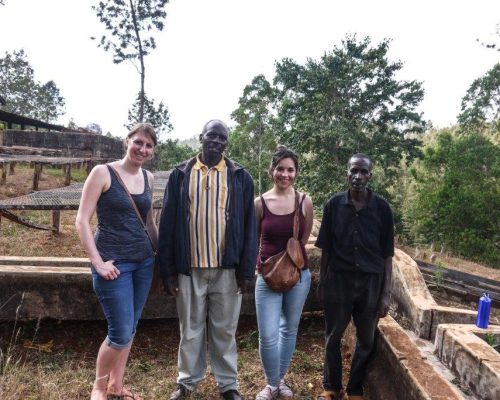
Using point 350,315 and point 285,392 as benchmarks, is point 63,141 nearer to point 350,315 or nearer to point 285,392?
point 285,392

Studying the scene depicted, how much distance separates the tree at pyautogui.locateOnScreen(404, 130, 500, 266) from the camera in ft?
60.2

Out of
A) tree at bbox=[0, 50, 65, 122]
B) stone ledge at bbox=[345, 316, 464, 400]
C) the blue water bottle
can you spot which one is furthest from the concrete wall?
tree at bbox=[0, 50, 65, 122]

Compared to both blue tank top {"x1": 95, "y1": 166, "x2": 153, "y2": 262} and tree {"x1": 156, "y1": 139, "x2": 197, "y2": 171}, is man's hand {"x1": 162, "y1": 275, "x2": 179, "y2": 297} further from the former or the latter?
tree {"x1": 156, "y1": 139, "x2": 197, "y2": 171}

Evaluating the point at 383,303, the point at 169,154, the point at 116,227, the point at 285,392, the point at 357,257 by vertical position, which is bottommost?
the point at 285,392

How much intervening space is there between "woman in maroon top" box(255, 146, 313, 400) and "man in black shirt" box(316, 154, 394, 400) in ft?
0.53

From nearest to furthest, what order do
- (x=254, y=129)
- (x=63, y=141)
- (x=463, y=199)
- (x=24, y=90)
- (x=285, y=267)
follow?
(x=285, y=267), (x=63, y=141), (x=463, y=199), (x=254, y=129), (x=24, y=90)

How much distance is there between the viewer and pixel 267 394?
2.57 m

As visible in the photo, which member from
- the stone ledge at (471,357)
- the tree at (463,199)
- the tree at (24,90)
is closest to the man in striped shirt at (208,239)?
the stone ledge at (471,357)

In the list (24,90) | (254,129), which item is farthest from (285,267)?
(24,90)

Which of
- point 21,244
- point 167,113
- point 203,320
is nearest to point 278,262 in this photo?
point 203,320

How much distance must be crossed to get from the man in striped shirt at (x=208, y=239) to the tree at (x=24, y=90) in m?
39.3

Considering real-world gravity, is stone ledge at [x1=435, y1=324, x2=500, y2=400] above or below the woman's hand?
below

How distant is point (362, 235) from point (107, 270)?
1.45m

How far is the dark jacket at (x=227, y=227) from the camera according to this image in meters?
2.30
